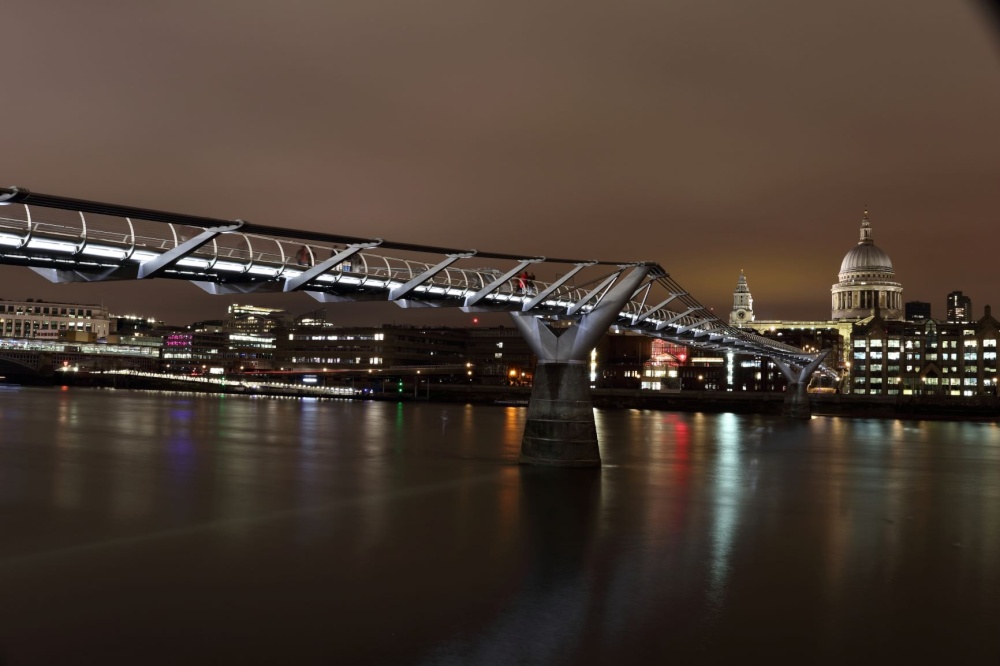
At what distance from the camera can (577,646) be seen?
13766 mm

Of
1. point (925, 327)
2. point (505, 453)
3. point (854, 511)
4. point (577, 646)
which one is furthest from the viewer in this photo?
point (925, 327)

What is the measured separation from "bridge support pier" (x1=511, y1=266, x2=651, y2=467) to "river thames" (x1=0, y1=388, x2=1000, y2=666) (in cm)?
130

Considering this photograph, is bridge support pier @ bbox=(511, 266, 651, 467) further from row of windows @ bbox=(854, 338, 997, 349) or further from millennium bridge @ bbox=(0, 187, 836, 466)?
row of windows @ bbox=(854, 338, 997, 349)

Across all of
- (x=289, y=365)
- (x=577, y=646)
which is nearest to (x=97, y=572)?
(x=577, y=646)

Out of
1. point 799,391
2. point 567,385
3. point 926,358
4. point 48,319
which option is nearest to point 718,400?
point 799,391

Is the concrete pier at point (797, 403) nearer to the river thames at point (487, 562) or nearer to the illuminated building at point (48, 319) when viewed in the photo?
the river thames at point (487, 562)

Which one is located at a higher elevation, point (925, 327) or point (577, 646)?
point (925, 327)

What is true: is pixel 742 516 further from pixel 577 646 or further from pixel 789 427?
pixel 789 427

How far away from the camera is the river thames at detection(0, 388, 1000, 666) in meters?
13.9

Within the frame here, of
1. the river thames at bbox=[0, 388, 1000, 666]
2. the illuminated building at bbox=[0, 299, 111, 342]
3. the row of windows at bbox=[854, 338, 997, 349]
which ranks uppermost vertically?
the illuminated building at bbox=[0, 299, 111, 342]

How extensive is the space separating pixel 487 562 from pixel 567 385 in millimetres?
14036

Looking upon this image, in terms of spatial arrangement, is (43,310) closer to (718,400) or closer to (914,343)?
(718,400)

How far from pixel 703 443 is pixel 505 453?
18201mm

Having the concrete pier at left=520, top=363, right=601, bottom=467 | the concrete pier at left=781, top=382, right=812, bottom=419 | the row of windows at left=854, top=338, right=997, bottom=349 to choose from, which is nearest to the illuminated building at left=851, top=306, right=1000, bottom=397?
the row of windows at left=854, top=338, right=997, bottom=349
